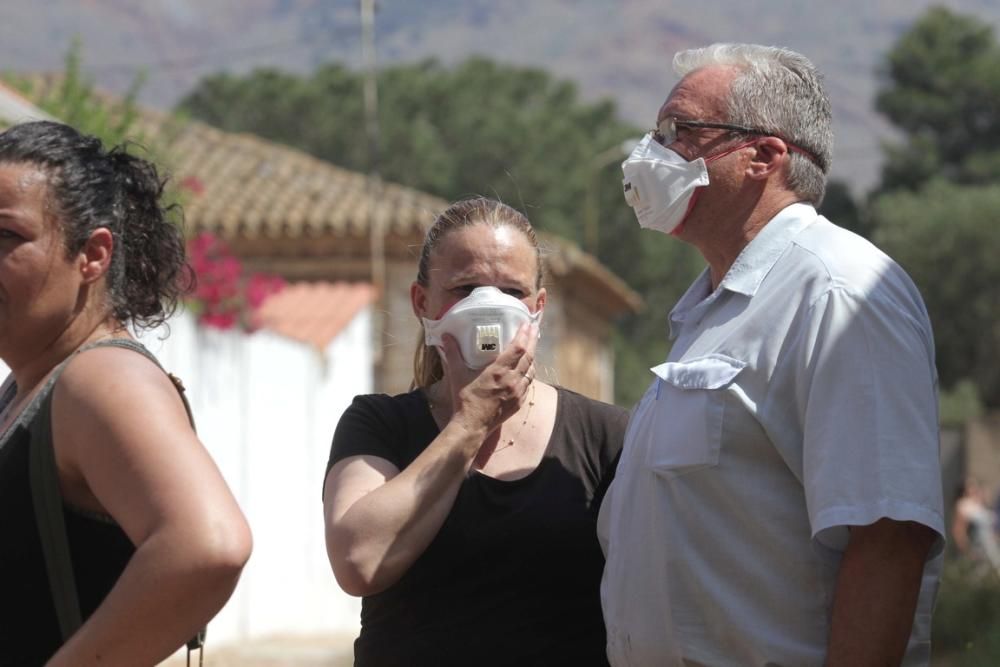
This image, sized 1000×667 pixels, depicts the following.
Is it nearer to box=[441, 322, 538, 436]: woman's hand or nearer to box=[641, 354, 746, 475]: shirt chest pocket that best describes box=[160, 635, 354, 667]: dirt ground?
box=[441, 322, 538, 436]: woman's hand

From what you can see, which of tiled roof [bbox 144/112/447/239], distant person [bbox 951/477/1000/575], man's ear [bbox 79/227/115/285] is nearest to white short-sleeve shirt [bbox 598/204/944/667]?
man's ear [bbox 79/227/115/285]

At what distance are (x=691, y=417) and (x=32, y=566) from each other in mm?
1122

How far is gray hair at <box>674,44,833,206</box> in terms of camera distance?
2.92m

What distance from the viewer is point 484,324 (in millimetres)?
3000

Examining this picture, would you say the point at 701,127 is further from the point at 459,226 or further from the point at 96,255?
the point at 96,255

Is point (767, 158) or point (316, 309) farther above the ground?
point (767, 158)

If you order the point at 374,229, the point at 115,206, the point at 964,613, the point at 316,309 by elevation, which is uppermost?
the point at 115,206

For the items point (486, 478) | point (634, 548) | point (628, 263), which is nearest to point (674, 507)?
point (634, 548)

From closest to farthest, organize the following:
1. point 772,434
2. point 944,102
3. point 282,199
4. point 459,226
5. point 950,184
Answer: point 772,434 → point 459,226 → point 282,199 → point 950,184 → point 944,102

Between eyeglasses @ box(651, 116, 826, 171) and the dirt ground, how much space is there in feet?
24.2

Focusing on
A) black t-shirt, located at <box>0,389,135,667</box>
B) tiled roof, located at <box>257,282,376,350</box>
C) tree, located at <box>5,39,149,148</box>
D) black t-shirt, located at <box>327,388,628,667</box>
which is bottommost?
tiled roof, located at <box>257,282,376,350</box>

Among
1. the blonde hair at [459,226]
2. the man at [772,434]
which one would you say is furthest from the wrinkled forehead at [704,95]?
the blonde hair at [459,226]

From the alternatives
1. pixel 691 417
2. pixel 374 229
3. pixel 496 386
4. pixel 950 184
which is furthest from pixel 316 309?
pixel 950 184

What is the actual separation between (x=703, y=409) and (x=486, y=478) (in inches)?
22.8
